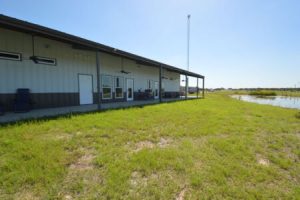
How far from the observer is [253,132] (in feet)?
15.8

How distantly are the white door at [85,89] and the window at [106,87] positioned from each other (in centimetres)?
104

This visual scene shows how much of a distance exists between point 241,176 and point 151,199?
55.3 inches

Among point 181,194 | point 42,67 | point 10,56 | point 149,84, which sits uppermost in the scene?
point 10,56

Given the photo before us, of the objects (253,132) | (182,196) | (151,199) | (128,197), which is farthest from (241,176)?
(253,132)

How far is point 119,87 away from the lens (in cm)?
1230

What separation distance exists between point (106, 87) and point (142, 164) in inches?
364

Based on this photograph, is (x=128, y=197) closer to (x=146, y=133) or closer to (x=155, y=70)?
(x=146, y=133)

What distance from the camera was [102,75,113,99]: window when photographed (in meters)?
11.1

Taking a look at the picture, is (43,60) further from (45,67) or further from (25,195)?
(25,195)

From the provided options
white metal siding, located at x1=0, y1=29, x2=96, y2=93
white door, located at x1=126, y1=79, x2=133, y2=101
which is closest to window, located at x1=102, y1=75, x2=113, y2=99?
white metal siding, located at x1=0, y1=29, x2=96, y2=93

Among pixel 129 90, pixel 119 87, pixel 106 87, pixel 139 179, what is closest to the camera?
pixel 139 179

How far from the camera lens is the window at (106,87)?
11.1 metres

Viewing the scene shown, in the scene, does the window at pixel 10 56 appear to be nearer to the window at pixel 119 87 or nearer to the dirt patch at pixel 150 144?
the window at pixel 119 87

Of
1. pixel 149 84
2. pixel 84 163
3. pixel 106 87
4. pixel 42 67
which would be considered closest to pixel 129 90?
pixel 106 87
